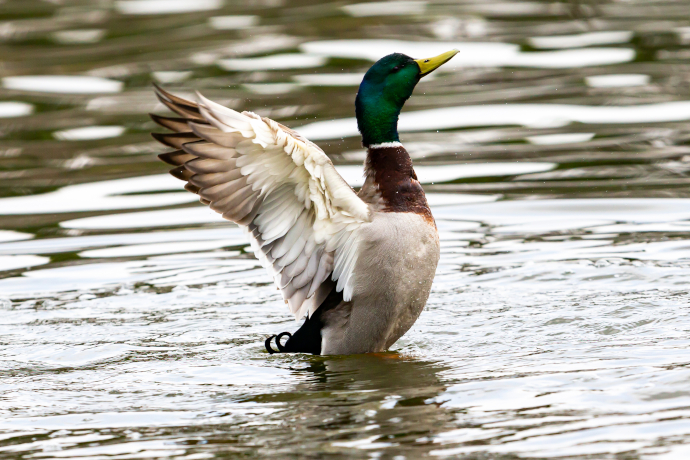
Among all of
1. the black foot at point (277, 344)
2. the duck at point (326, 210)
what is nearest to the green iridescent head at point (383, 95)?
the duck at point (326, 210)

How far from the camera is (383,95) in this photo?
230 inches

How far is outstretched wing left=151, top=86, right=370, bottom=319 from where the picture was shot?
16.7ft

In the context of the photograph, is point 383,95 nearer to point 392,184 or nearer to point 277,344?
point 392,184

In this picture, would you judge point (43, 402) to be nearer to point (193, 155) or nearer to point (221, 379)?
point (221, 379)

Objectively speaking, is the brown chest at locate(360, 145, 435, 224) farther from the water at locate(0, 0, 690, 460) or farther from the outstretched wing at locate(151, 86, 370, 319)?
the water at locate(0, 0, 690, 460)

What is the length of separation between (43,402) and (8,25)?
10.8 metres

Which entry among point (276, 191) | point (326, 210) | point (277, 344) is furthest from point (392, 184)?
point (277, 344)

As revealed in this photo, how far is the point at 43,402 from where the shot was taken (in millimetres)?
5078

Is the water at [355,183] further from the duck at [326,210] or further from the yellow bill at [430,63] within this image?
the yellow bill at [430,63]

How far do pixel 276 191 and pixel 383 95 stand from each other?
2.85ft

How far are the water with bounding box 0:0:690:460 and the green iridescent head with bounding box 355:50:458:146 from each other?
1.20m

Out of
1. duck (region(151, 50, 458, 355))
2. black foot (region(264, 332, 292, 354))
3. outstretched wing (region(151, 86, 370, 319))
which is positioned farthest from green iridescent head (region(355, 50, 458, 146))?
black foot (region(264, 332, 292, 354))

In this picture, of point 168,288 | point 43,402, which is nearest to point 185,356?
point 43,402

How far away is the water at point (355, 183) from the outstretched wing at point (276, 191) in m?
0.51
